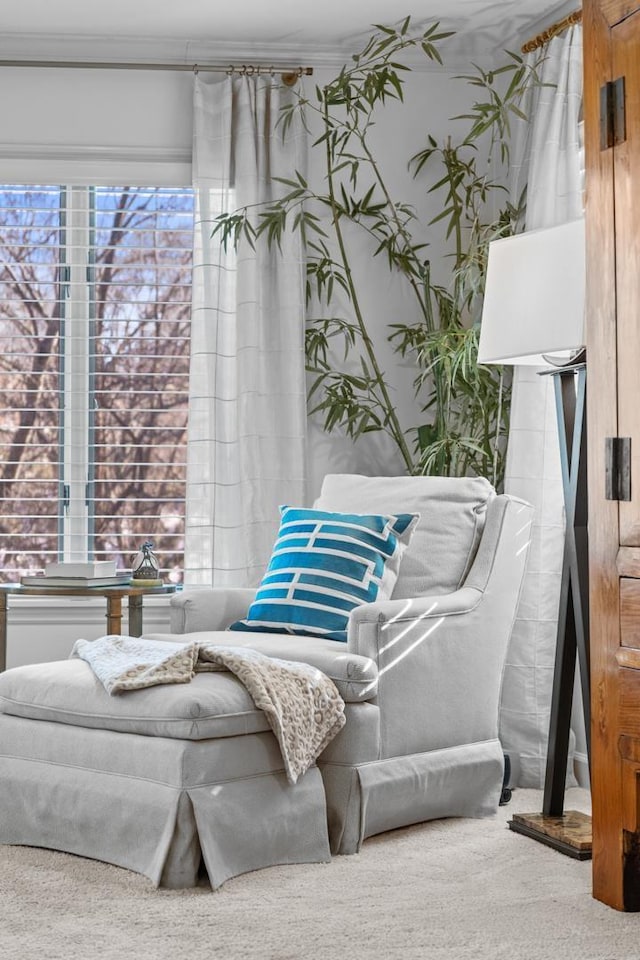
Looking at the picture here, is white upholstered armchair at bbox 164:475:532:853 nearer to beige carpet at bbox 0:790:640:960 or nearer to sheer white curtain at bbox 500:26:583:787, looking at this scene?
beige carpet at bbox 0:790:640:960

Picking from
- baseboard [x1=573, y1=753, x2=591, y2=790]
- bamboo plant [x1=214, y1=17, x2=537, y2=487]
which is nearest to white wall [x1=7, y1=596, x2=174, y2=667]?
bamboo plant [x1=214, y1=17, x2=537, y2=487]

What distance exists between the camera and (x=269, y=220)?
4254 mm

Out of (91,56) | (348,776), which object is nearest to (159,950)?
(348,776)

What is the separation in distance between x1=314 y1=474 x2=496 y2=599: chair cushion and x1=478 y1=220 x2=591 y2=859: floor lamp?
383 mm

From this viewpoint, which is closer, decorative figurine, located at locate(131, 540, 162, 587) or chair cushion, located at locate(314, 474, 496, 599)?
chair cushion, located at locate(314, 474, 496, 599)

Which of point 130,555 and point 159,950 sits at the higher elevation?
point 130,555

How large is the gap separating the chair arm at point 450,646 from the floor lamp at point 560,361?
22 cm

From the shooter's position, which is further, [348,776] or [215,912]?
[348,776]

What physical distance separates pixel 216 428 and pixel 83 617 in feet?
2.97

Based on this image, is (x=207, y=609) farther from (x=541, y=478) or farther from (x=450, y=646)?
(x=541, y=478)

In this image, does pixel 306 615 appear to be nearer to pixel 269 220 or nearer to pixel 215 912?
pixel 215 912

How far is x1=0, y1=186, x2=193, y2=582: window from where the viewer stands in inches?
176

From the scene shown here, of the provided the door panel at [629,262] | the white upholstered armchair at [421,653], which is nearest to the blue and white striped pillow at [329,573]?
the white upholstered armchair at [421,653]

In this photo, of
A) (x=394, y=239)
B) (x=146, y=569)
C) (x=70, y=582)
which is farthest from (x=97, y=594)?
(x=394, y=239)
